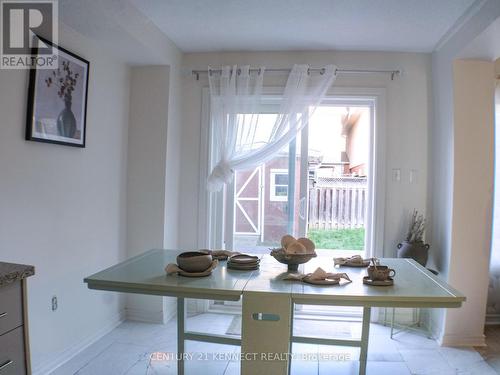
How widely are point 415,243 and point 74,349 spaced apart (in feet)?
8.87

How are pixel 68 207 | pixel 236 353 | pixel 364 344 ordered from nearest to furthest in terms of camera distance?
pixel 364 344 < pixel 68 207 < pixel 236 353

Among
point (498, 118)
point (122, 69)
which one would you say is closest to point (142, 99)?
point (122, 69)

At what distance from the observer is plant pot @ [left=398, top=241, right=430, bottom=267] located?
2947 millimetres

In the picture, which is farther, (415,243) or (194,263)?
(415,243)

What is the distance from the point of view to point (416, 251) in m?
2.95

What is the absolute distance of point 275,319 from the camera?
1.57 metres

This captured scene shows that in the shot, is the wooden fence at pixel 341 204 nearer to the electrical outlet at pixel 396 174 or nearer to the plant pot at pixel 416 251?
the electrical outlet at pixel 396 174

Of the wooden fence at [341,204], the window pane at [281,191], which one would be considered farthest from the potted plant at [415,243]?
the window pane at [281,191]

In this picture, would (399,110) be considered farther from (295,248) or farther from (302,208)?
(295,248)

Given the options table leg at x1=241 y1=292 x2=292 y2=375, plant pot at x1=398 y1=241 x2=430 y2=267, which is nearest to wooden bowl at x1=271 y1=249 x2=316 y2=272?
table leg at x1=241 y1=292 x2=292 y2=375

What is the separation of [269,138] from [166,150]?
0.91 m

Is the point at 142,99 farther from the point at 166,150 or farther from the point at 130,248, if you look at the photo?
the point at 130,248

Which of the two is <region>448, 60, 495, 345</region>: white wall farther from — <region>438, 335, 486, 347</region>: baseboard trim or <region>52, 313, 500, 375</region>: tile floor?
<region>52, 313, 500, 375</region>: tile floor

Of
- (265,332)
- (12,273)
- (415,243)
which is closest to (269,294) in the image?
(265,332)
